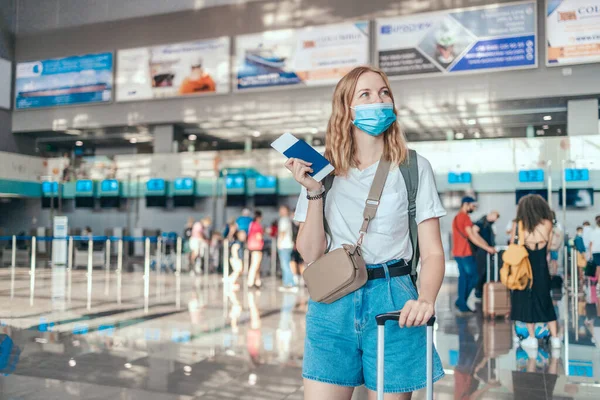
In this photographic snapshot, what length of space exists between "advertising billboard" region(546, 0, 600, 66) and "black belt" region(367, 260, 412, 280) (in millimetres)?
14202

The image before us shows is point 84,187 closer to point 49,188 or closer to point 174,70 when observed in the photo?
point 49,188

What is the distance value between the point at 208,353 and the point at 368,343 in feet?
12.1

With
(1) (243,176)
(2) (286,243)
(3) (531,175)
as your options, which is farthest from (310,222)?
(1) (243,176)

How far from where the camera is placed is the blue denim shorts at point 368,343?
1.67 meters

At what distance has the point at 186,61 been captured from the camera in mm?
18281

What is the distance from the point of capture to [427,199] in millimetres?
1717

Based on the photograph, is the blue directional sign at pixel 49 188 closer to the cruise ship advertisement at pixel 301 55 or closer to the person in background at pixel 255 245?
the cruise ship advertisement at pixel 301 55

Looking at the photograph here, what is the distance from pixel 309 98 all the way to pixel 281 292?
7.74m

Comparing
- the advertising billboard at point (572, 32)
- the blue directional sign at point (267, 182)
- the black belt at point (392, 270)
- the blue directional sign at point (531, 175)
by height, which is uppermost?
the advertising billboard at point (572, 32)

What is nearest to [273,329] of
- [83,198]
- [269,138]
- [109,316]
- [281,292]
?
[109,316]

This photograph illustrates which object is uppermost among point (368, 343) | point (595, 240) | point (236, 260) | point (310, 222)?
point (310, 222)

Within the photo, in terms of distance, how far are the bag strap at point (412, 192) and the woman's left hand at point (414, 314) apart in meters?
0.20

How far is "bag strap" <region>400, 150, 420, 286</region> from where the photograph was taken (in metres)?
1.73

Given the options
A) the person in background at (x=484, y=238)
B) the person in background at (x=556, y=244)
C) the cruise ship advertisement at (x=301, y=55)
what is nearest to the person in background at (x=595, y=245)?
the person in background at (x=556, y=244)
